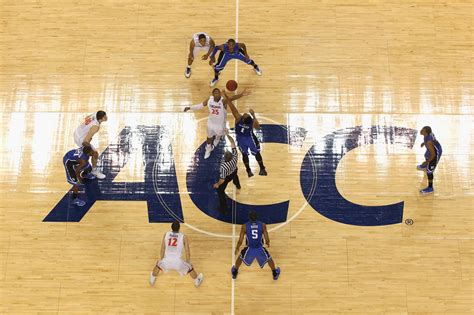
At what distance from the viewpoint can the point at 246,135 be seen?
859 centimetres

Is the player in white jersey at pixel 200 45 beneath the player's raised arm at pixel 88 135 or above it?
above

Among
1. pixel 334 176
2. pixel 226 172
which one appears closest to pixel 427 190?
pixel 334 176

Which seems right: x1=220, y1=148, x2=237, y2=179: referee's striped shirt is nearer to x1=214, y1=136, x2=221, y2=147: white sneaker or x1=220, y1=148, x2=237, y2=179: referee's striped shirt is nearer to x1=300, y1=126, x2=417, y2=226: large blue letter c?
x1=214, y1=136, x2=221, y2=147: white sneaker

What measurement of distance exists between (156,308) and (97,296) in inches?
46.4

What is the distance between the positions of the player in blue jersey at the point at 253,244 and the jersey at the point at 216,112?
6.83 ft

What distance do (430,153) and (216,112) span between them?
4.30 metres

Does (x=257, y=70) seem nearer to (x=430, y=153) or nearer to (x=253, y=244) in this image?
(x=430, y=153)

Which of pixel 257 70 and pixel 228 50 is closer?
pixel 228 50

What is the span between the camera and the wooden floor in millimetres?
8398

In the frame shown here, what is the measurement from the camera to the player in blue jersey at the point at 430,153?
333 inches

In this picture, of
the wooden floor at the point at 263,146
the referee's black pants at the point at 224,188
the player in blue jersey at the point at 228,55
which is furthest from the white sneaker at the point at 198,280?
the player in blue jersey at the point at 228,55

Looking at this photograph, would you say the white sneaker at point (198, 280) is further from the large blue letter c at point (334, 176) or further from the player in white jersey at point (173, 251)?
the large blue letter c at point (334, 176)

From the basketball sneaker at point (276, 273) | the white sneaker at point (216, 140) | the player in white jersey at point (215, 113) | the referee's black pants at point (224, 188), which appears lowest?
the basketball sneaker at point (276, 273)

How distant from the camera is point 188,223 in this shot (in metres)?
8.95
